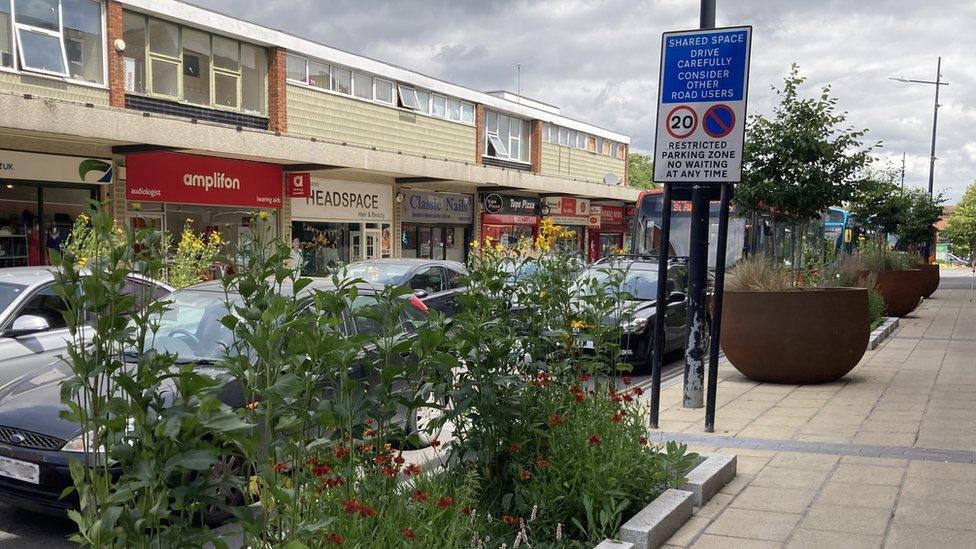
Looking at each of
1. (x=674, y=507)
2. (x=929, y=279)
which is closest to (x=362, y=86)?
(x=929, y=279)

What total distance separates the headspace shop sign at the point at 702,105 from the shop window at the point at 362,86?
73.4ft

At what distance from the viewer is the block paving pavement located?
4.50 m

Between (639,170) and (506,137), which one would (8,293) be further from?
(639,170)

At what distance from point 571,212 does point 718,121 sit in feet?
113

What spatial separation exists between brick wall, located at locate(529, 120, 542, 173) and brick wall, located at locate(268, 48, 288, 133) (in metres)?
16.7

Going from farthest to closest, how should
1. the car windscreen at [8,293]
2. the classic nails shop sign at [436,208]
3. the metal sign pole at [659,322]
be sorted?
the classic nails shop sign at [436,208], the car windscreen at [8,293], the metal sign pole at [659,322]

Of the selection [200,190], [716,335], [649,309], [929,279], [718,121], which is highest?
[718,121]

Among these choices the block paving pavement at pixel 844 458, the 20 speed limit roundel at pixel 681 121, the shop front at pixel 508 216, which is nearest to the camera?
the block paving pavement at pixel 844 458

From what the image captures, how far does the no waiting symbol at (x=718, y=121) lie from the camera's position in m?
7.00

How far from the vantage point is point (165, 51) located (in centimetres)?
2153

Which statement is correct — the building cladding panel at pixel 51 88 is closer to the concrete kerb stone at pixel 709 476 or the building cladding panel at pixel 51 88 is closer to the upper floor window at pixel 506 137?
the concrete kerb stone at pixel 709 476

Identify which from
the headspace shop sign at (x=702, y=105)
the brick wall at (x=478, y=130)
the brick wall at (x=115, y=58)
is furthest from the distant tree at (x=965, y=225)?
the headspace shop sign at (x=702, y=105)

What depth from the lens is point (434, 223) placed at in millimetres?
32750

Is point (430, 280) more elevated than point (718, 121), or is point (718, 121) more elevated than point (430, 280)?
point (718, 121)
